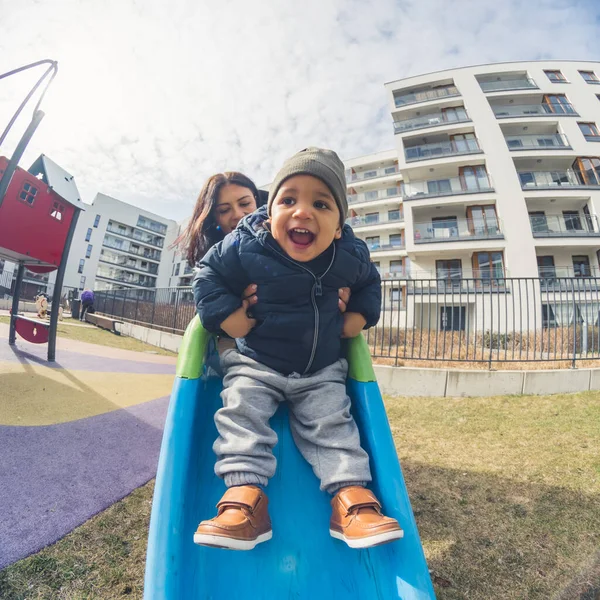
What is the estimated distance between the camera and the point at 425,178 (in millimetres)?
21703

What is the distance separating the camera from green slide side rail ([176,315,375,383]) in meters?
1.16

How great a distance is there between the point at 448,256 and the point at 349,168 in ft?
47.9

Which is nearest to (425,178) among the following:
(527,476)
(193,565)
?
(527,476)

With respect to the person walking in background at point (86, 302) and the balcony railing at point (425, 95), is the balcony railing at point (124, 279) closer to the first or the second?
the person walking in background at point (86, 302)

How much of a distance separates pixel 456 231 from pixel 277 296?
2036cm

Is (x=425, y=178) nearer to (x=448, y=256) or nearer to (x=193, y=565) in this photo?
(x=448, y=256)

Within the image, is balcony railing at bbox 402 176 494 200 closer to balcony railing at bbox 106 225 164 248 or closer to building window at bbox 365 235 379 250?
building window at bbox 365 235 379 250

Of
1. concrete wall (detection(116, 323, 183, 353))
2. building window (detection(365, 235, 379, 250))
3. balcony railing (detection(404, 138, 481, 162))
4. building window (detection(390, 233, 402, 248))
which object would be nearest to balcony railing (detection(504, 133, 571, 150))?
balcony railing (detection(404, 138, 481, 162))

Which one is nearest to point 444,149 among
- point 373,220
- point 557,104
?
point 557,104

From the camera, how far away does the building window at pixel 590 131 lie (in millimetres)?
19131

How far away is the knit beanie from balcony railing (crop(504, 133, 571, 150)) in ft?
80.9

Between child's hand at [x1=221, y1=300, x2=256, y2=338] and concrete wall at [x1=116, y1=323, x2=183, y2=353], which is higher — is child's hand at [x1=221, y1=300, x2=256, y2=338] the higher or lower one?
the higher one

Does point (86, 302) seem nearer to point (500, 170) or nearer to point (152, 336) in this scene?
point (152, 336)

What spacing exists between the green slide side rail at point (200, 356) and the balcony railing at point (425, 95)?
26.8m
